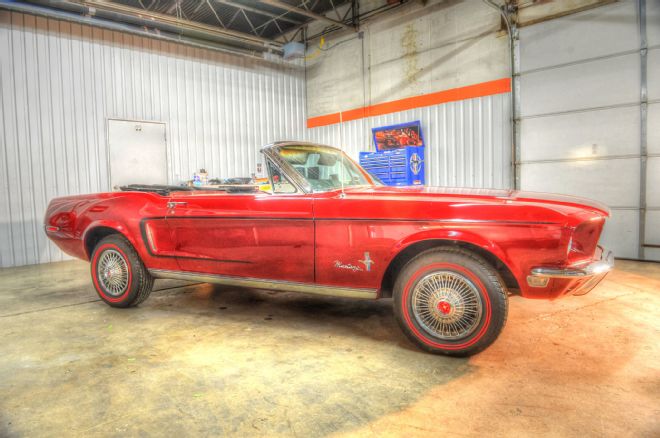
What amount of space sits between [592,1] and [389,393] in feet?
22.4

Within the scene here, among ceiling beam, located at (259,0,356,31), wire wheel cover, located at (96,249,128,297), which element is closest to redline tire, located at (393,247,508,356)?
wire wheel cover, located at (96,249,128,297)

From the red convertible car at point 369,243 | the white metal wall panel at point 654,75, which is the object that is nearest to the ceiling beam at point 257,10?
the red convertible car at point 369,243

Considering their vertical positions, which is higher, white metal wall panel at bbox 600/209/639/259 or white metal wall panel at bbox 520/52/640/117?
white metal wall panel at bbox 520/52/640/117

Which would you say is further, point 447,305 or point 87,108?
point 87,108

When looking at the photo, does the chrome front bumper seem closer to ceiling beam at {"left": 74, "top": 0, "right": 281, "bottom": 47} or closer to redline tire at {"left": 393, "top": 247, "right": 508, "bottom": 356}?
redline tire at {"left": 393, "top": 247, "right": 508, "bottom": 356}

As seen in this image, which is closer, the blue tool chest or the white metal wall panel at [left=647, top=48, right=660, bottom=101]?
the white metal wall panel at [left=647, top=48, right=660, bottom=101]

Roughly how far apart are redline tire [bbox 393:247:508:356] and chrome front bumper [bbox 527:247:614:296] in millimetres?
206

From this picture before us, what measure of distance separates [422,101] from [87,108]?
6.35 metres

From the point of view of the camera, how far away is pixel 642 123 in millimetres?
5891

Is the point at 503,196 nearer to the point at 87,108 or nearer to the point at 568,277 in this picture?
the point at 568,277

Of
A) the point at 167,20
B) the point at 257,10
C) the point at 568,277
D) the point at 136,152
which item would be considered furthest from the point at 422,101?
the point at 568,277

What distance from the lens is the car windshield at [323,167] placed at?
3225 mm

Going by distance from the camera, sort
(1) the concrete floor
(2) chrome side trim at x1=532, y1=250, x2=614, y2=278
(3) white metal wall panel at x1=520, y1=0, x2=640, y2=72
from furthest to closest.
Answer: (3) white metal wall panel at x1=520, y1=0, x2=640, y2=72 < (2) chrome side trim at x1=532, y1=250, x2=614, y2=278 < (1) the concrete floor

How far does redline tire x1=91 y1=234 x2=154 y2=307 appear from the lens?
3736 mm
